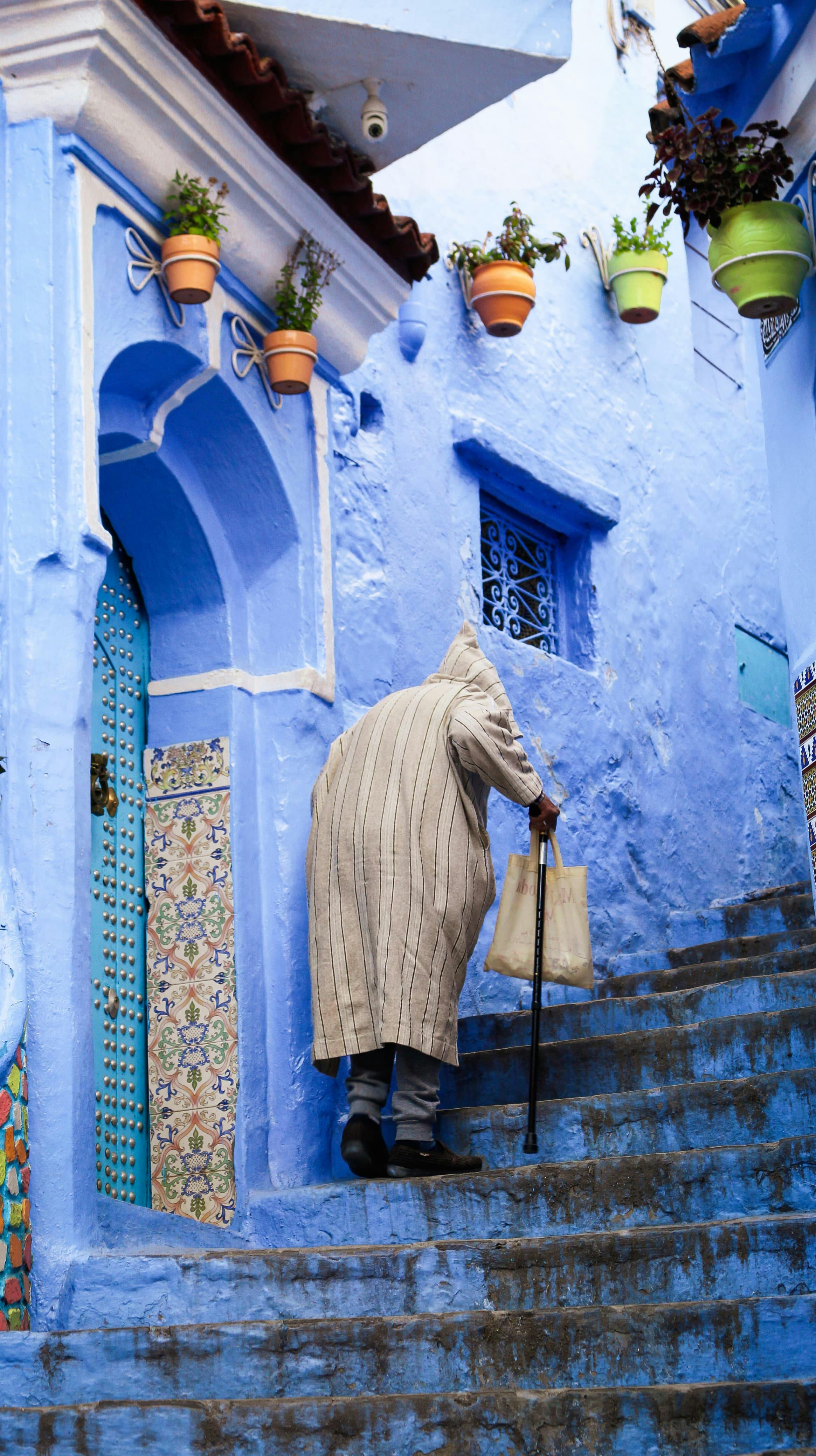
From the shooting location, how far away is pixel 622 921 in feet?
26.1

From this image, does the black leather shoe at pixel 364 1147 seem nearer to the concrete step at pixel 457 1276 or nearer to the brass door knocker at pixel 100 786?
the concrete step at pixel 457 1276

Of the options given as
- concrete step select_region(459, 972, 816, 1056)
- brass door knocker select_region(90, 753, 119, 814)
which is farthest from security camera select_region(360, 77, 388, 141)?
concrete step select_region(459, 972, 816, 1056)

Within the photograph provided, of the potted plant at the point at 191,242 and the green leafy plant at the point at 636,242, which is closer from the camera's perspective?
the potted plant at the point at 191,242

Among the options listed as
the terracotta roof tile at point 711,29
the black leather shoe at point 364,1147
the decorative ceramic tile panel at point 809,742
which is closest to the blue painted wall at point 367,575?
the black leather shoe at point 364,1147

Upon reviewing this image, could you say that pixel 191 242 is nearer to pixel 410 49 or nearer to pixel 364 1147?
pixel 410 49

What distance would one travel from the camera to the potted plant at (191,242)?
5.07m

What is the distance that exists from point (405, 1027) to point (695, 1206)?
105 centimetres

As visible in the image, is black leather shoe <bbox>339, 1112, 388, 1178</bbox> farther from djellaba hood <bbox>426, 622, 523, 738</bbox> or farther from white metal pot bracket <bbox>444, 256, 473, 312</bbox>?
white metal pot bracket <bbox>444, 256, 473, 312</bbox>

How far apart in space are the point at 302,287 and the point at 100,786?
72.0 inches

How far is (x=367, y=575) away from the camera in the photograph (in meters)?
6.51

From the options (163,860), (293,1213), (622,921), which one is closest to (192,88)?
(163,860)

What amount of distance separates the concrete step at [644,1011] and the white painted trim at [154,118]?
2.48 meters

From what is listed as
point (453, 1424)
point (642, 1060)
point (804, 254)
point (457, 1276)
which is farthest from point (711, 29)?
point (453, 1424)

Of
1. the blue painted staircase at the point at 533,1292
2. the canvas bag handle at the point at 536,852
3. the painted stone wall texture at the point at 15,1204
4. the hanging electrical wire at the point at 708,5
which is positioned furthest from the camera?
the hanging electrical wire at the point at 708,5
